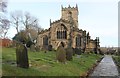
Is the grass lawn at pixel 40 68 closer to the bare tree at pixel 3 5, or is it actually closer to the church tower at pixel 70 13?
the bare tree at pixel 3 5

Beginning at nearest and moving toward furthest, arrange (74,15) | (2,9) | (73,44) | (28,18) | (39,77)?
1. (39,77)
2. (2,9)
3. (73,44)
4. (28,18)
5. (74,15)

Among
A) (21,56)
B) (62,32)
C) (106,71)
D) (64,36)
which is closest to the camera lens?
(21,56)

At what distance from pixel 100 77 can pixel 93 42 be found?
→ 70401 mm

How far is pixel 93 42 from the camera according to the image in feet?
320

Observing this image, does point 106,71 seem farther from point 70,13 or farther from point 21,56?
point 70,13

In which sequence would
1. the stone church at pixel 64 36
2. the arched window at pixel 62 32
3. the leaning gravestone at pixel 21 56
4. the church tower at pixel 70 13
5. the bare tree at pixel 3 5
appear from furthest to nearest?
1. the church tower at pixel 70 13
2. the arched window at pixel 62 32
3. the stone church at pixel 64 36
4. the bare tree at pixel 3 5
5. the leaning gravestone at pixel 21 56

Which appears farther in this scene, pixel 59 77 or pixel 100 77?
pixel 100 77

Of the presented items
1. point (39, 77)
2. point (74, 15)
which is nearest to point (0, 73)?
point (39, 77)

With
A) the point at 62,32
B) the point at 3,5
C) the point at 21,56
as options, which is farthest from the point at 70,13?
the point at 21,56

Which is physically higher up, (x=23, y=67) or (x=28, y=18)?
(x=28, y=18)

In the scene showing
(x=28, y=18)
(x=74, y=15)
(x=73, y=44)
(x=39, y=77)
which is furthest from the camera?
(x=74, y=15)

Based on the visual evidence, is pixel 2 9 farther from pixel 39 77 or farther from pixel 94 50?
pixel 94 50

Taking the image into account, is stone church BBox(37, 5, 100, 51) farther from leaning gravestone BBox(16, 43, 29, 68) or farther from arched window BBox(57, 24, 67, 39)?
leaning gravestone BBox(16, 43, 29, 68)

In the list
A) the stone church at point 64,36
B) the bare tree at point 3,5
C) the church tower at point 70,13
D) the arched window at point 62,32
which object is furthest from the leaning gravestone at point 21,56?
the church tower at point 70,13
